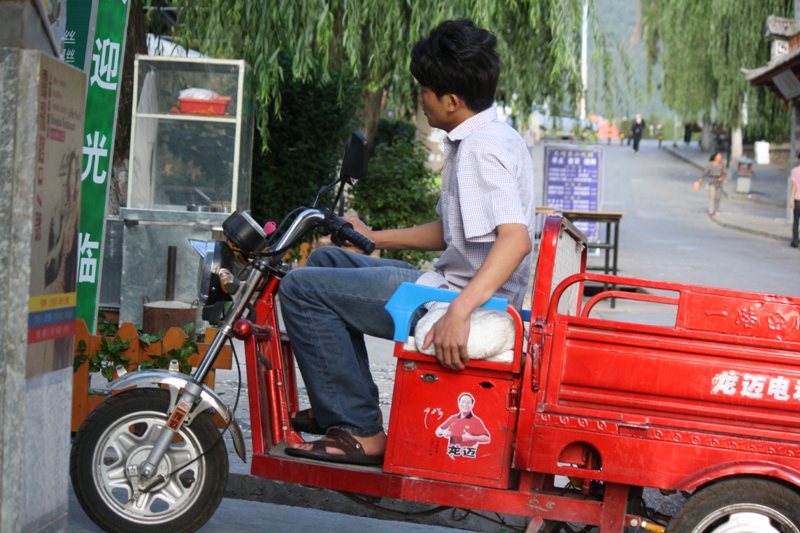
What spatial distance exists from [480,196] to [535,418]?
2.50 ft

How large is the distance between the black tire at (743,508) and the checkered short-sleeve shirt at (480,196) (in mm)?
929

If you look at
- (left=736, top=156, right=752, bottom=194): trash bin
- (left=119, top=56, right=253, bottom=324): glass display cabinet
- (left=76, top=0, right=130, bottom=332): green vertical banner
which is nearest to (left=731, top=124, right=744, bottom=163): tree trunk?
(left=736, top=156, right=752, bottom=194): trash bin

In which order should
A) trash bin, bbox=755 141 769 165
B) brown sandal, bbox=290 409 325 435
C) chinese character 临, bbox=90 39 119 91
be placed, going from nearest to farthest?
brown sandal, bbox=290 409 325 435, chinese character 临, bbox=90 39 119 91, trash bin, bbox=755 141 769 165

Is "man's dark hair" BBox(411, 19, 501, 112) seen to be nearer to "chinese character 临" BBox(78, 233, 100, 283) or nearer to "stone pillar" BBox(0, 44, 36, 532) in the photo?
"stone pillar" BBox(0, 44, 36, 532)

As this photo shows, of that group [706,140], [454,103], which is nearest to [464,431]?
[454,103]

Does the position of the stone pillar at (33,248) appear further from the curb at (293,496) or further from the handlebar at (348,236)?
the curb at (293,496)

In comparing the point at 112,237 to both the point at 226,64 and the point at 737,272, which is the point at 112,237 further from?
the point at 737,272

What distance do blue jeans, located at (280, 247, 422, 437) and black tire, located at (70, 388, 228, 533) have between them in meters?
0.44

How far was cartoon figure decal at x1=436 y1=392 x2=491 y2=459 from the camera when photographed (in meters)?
3.18

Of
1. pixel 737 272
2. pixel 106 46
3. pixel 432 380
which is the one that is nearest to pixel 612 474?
pixel 432 380

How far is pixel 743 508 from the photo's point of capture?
119 inches

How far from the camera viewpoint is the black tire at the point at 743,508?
2.99 metres

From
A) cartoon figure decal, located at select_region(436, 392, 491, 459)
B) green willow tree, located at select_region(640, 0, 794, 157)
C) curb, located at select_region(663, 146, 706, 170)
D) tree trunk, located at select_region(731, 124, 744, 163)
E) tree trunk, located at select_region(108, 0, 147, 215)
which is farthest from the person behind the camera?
curb, located at select_region(663, 146, 706, 170)

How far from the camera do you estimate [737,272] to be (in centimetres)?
1530
